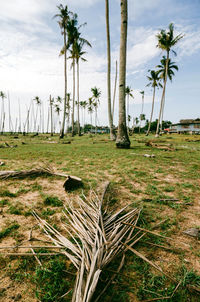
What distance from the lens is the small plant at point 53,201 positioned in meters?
2.41

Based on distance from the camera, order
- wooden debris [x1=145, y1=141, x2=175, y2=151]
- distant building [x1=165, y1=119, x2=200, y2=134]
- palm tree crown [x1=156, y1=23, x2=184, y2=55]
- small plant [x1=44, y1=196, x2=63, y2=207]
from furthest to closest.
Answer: distant building [x1=165, y1=119, x2=200, y2=134], palm tree crown [x1=156, y1=23, x2=184, y2=55], wooden debris [x1=145, y1=141, x2=175, y2=151], small plant [x1=44, y1=196, x2=63, y2=207]

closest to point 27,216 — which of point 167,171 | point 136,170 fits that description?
point 136,170

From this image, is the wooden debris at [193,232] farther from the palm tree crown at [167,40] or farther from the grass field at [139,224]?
the palm tree crown at [167,40]

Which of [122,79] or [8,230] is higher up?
[122,79]

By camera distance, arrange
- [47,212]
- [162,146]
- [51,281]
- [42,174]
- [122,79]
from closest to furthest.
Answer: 1. [51,281]
2. [47,212]
3. [42,174]
4. [122,79]
5. [162,146]

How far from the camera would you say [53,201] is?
2500 millimetres

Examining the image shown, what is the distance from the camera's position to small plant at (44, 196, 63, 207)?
7.90 ft

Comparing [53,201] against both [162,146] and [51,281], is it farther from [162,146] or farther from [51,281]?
[162,146]

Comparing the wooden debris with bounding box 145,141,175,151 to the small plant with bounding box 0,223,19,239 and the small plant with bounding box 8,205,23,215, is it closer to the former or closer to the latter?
the small plant with bounding box 8,205,23,215

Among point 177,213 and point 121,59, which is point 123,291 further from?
point 121,59

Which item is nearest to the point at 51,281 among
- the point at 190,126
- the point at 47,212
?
the point at 47,212

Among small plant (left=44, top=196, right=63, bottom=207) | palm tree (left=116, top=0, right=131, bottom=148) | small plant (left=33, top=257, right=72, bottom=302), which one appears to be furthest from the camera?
palm tree (left=116, top=0, right=131, bottom=148)

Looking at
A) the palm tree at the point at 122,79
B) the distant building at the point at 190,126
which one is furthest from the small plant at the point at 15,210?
the distant building at the point at 190,126

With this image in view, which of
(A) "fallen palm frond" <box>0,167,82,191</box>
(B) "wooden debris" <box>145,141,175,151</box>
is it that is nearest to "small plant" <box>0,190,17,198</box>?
(A) "fallen palm frond" <box>0,167,82,191</box>
